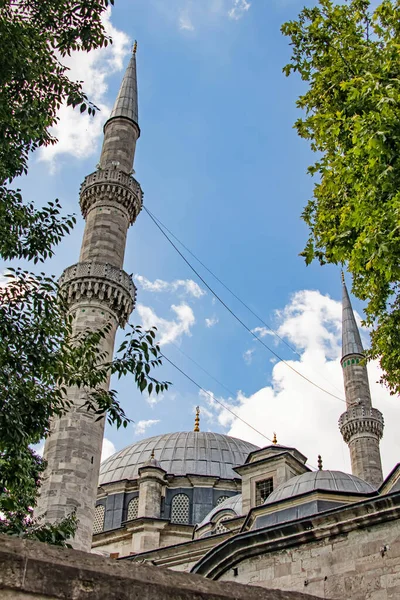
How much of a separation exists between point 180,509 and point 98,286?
41.5 ft

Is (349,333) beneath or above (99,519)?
above

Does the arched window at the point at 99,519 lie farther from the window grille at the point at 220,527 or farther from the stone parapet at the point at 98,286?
the stone parapet at the point at 98,286

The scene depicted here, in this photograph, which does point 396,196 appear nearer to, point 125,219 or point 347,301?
point 125,219

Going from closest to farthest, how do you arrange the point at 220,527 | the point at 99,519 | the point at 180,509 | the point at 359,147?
the point at 359,147
the point at 220,527
the point at 180,509
the point at 99,519

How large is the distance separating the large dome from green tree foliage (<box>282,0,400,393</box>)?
22038 millimetres

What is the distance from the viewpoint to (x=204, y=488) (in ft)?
90.6

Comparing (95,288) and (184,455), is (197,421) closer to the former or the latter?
(184,455)

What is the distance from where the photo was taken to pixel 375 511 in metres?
8.32

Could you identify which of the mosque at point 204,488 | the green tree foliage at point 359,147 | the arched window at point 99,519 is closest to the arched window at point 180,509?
the mosque at point 204,488

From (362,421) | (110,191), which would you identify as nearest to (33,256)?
(110,191)

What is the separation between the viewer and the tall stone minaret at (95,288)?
50.4 feet

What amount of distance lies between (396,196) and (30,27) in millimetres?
4748

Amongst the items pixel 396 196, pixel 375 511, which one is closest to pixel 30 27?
pixel 396 196

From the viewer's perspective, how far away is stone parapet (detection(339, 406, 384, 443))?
83.3 feet
